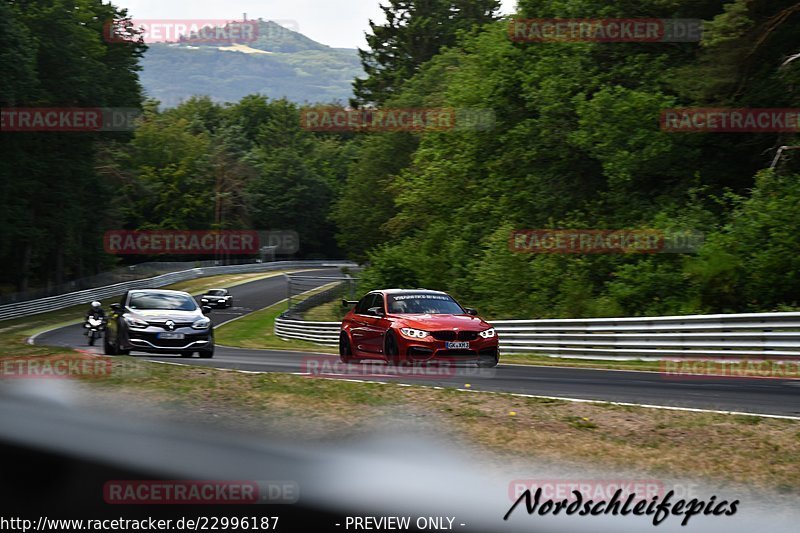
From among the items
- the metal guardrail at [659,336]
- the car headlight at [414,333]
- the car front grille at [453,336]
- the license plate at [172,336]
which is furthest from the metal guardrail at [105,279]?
the car front grille at [453,336]

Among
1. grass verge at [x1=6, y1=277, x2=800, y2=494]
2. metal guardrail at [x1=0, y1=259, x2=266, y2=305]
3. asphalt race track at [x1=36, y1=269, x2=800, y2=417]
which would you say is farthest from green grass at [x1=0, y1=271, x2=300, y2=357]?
grass verge at [x1=6, y1=277, x2=800, y2=494]

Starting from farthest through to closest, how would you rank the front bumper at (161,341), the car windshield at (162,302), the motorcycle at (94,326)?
the motorcycle at (94,326) → the car windshield at (162,302) → the front bumper at (161,341)

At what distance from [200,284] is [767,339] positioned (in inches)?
2859

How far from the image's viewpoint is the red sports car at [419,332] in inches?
645

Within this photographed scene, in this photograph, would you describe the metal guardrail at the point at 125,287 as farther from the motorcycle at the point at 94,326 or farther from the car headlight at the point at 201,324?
the car headlight at the point at 201,324

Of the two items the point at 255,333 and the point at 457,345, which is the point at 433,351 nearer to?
the point at 457,345

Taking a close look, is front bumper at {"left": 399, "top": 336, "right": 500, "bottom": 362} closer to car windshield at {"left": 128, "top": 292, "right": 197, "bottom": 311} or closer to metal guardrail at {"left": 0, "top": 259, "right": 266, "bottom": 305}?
car windshield at {"left": 128, "top": 292, "right": 197, "bottom": 311}

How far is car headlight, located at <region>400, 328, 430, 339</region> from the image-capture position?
16391 mm

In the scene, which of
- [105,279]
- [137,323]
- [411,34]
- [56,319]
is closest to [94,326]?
[137,323]

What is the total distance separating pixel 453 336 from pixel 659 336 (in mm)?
5875

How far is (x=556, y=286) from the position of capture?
3094 cm

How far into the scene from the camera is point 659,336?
2027cm

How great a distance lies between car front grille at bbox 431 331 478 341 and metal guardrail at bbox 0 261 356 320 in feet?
143

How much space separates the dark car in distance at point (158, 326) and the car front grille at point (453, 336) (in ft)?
19.9
